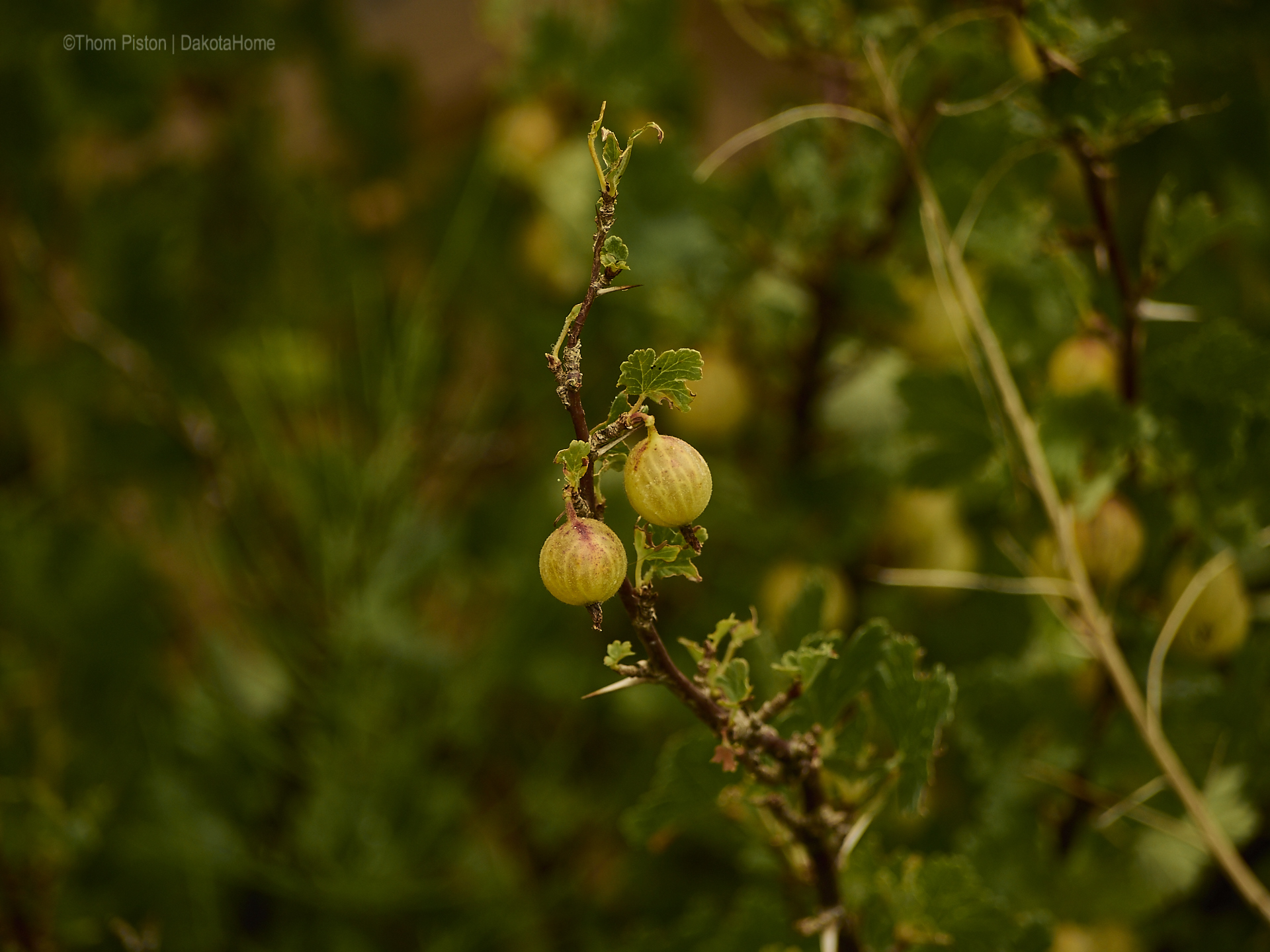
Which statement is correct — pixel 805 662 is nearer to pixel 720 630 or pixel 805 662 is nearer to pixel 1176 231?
pixel 720 630

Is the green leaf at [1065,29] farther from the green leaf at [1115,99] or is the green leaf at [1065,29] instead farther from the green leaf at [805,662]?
the green leaf at [805,662]

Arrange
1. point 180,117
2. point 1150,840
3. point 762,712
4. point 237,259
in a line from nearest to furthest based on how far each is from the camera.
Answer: point 762,712 → point 1150,840 → point 237,259 → point 180,117

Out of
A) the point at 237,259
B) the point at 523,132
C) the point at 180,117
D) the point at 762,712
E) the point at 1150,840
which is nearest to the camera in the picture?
the point at 762,712

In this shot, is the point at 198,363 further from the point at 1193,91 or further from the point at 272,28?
the point at 1193,91

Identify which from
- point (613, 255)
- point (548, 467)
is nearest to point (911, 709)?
point (613, 255)

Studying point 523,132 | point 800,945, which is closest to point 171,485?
point 523,132

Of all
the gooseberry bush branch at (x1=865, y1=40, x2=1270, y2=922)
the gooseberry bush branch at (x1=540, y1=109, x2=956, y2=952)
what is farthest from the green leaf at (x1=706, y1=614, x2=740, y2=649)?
the gooseberry bush branch at (x1=865, y1=40, x2=1270, y2=922)

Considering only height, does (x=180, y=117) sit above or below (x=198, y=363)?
above
